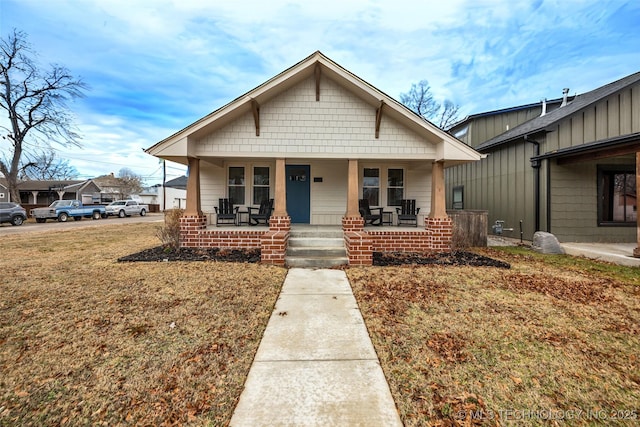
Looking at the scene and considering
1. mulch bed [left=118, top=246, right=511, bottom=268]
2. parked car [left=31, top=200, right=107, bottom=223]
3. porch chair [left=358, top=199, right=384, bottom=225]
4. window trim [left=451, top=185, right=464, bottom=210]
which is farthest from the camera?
parked car [left=31, top=200, right=107, bottom=223]

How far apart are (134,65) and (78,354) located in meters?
18.7

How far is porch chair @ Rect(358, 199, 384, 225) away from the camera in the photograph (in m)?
9.32

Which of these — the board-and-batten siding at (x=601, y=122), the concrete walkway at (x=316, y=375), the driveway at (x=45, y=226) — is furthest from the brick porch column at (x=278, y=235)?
the driveway at (x=45, y=226)

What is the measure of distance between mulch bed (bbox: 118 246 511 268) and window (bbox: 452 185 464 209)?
7168mm

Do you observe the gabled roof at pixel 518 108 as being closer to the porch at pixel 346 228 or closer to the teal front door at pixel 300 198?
the porch at pixel 346 228

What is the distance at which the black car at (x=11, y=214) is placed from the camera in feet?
58.9

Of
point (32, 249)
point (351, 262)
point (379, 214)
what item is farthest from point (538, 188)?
point (32, 249)

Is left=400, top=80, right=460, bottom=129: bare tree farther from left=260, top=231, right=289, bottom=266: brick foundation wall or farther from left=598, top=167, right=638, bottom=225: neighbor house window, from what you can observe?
left=260, top=231, right=289, bottom=266: brick foundation wall

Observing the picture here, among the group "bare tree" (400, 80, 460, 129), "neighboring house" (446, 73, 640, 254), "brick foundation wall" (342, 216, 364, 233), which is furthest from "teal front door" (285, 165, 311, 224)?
"bare tree" (400, 80, 460, 129)

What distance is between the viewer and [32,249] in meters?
8.87

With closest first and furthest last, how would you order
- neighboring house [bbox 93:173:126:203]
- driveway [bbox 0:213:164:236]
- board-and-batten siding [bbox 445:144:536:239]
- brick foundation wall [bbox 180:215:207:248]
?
1. brick foundation wall [bbox 180:215:207:248]
2. board-and-batten siding [bbox 445:144:536:239]
3. driveway [bbox 0:213:164:236]
4. neighboring house [bbox 93:173:126:203]

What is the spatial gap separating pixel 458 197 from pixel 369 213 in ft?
24.5

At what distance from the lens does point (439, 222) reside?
7910 mm

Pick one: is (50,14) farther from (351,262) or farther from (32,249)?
(351,262)
